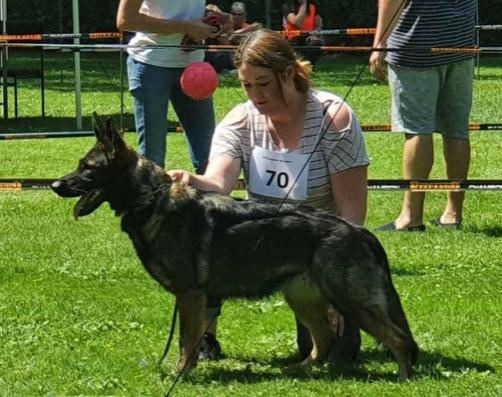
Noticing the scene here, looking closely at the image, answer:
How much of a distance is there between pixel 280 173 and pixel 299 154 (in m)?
0.11

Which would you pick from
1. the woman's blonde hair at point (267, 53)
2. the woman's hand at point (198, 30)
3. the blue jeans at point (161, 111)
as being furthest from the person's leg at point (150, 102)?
the woman's blonde hair at point (267, 53)

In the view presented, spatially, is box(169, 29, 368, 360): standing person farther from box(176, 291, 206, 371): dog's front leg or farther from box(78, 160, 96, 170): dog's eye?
box(78, 160, 96, 170): dog's eye

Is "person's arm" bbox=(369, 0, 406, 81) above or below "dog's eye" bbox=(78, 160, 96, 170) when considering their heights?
above

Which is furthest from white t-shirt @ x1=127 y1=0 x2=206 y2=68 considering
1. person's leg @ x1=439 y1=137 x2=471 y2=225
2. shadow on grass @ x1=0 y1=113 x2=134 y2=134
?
shadow on grass @ x1=0 y1=113 x2=134 y2=134

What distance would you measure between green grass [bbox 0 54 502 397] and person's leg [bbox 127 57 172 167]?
27.3 inches

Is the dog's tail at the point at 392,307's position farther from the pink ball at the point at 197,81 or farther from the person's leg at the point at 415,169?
the person's leg at the point at 415,169

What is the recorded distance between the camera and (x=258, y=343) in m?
5.02

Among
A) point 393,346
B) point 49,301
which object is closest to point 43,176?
point 49,301

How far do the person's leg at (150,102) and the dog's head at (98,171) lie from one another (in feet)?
5.59

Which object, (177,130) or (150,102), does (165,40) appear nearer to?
(150,102)

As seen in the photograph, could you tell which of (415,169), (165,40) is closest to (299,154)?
(165,40)

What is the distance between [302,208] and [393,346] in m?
0.62

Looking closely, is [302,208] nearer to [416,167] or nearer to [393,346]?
[393,346]

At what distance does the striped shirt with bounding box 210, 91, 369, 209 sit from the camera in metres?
4.73
